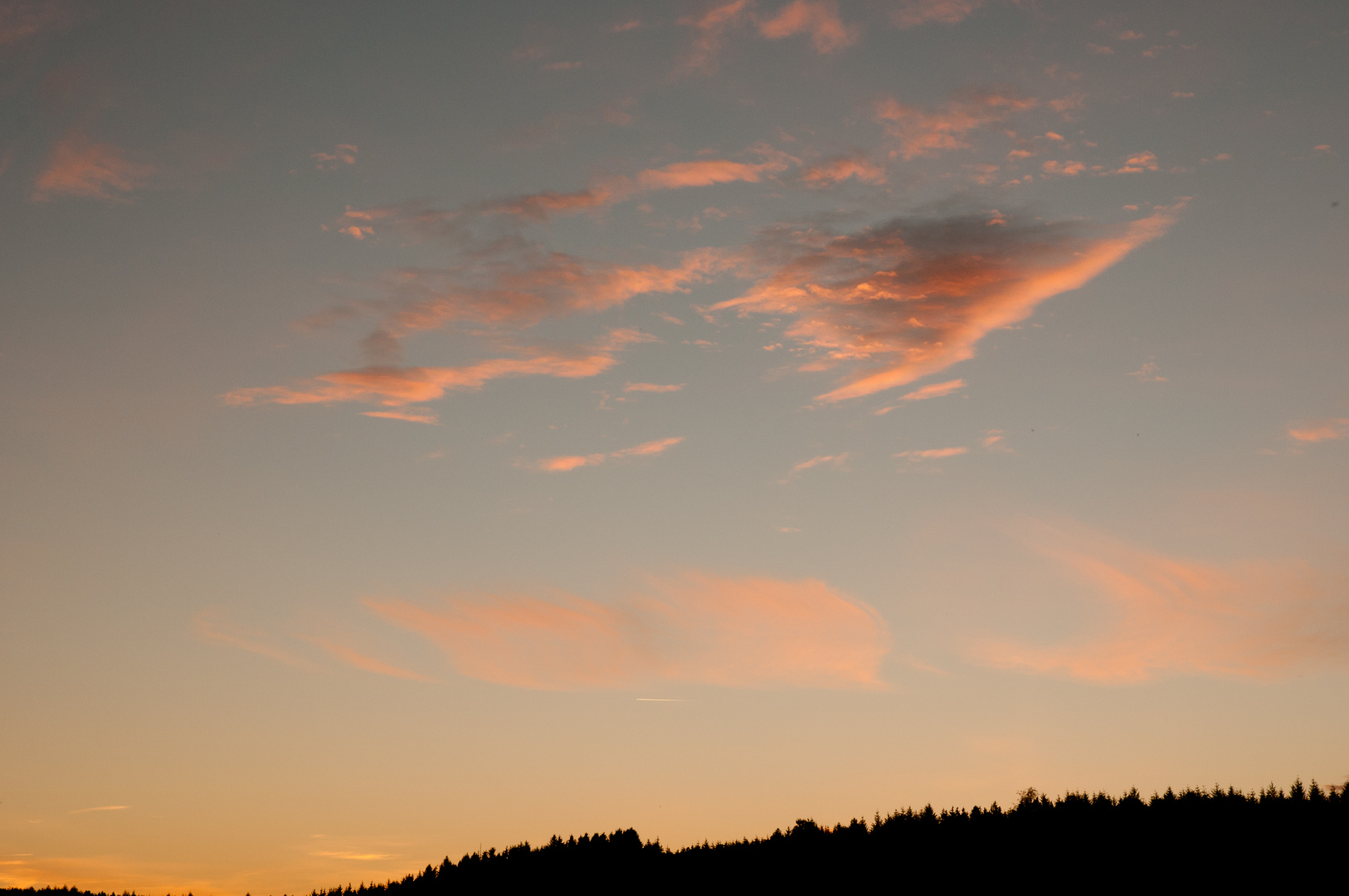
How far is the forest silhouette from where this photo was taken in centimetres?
7525

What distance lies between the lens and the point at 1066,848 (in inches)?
3442

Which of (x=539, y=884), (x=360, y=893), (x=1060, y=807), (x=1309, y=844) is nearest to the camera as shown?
(x=1309, y=844)

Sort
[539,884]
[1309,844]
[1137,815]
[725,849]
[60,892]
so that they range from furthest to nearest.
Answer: [60,892] → [539,884] → [725,849] → [1137,815] → [1309,844]

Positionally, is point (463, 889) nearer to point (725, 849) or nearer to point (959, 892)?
point (725, 849)

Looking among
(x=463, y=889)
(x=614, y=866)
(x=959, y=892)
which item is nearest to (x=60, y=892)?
(x=463, y=889)

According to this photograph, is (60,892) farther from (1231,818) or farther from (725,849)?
(1231,818)

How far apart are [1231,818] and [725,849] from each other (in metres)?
59.4

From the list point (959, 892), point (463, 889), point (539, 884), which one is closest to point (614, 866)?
point (539, 884)

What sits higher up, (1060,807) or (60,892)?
(1060,807)

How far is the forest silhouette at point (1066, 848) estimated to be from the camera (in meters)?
75.2

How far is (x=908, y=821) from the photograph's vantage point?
106688 mm

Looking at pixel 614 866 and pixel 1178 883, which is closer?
pixel 1178 883

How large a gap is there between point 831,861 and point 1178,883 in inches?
1491

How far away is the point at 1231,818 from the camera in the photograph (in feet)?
267
